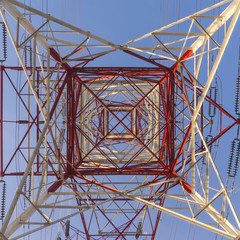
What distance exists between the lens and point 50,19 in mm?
9602

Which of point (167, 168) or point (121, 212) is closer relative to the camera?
point (167, 168)

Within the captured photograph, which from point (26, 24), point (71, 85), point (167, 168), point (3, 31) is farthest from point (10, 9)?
point (167, 168)

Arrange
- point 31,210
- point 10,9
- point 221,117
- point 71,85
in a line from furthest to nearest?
point 71,85, point 221,117, point 31,210, point 10,9

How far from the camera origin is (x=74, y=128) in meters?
14.7

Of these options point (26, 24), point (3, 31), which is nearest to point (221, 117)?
point (26, 24)

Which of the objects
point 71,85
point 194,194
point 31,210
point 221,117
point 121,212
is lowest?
point 121,212

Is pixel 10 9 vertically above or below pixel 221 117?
above

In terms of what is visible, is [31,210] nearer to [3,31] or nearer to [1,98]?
[1,98]

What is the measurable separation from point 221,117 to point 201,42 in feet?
11.3

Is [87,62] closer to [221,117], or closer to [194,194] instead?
[221,117]

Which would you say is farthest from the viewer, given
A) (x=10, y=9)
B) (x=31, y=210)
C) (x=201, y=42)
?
Answer: (x=201, y=42)

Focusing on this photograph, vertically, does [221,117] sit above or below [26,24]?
below

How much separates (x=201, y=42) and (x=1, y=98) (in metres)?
8.18

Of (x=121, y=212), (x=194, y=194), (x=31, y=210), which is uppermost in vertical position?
(x=194, y=194)
